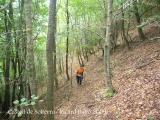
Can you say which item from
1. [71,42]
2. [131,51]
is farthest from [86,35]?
[131,51]

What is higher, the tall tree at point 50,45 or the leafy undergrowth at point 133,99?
the tall tree at point 50,45

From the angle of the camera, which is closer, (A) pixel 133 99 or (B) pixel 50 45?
(B) pixel 50 45

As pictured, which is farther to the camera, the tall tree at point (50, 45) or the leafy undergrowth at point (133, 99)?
the leafy undergrowth at point (133, 99)

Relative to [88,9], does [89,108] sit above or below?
below

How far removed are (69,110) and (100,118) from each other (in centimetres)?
332

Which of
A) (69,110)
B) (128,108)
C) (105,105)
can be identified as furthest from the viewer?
(69,110)

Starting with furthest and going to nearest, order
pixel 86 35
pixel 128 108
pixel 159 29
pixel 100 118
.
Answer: pixel 86 35, pixel 159 29, pixel 100 118, pixel 128 108

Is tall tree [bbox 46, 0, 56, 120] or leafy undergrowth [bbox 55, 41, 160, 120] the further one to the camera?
leafy undergrowth [bbox 55, 41, 160, 120]

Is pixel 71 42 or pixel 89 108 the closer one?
pixel 89 108

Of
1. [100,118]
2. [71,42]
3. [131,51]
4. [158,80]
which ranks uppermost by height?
[71,42]

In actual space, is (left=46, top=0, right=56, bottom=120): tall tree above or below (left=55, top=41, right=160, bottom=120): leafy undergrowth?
above

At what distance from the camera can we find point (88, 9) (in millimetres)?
15352

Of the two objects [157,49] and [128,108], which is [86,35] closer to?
[157,49]

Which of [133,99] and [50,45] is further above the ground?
[50,45]
